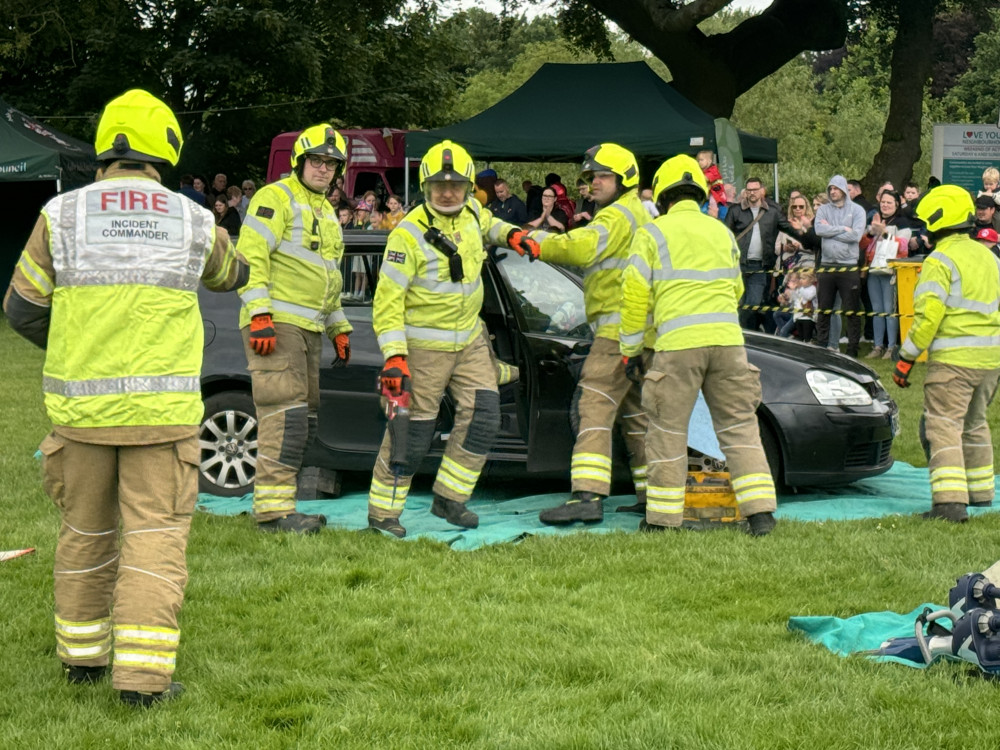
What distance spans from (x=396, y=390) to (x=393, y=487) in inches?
24.0

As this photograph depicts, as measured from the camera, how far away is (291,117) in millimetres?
31219

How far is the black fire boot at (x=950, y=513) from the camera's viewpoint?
7.49 meters

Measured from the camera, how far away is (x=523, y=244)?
7.31 metres

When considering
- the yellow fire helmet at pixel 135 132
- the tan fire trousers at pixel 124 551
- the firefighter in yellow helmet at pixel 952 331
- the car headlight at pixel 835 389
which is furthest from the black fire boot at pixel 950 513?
the yellow fire helmet at pixel 135 132

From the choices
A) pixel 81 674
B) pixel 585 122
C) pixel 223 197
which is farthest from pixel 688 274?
pixel 223 197

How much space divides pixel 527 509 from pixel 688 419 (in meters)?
1.24

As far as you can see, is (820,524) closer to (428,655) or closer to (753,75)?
(428,655)

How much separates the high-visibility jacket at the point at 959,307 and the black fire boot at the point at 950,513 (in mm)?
781

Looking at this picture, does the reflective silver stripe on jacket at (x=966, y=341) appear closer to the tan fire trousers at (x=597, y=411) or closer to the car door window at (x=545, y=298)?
the tan fire trousers at (x=597, y=411)

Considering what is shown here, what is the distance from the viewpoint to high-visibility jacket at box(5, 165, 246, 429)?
454 centimetres

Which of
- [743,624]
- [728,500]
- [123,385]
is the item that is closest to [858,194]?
[728,500]

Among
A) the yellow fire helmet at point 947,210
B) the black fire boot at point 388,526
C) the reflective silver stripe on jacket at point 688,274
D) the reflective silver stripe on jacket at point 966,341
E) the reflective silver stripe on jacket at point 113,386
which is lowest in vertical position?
the black fire boot at point 388,526

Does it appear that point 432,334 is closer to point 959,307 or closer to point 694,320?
point 694,320

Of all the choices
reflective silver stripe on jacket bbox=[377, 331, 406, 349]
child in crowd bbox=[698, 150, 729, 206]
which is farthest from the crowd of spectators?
reflective silver stripe on jacket bbox=[377, 331, 406, 349]
